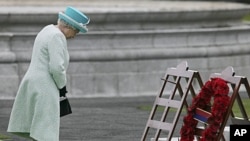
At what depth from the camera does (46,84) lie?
33.6ft

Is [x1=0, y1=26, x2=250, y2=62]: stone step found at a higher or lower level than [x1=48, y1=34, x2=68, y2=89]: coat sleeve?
lower

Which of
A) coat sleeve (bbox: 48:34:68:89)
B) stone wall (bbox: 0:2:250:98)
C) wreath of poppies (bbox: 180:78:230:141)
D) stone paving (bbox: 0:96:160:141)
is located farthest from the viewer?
stone wall (bbox: 0:2:250:98)

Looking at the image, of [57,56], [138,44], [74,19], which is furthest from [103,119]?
[57,56]

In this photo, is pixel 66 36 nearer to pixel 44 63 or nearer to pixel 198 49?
pixel 44 63

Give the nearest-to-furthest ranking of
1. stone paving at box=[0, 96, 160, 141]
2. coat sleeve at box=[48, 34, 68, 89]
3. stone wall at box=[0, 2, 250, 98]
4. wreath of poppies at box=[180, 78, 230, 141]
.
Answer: coat sleeve at box=[48, 34, 68, 89] < wreath of poppies at box=[180, 78, 230, 141] < stone paving at box=[0, 96, 160, 141] < stone wall at box=[0, 2, 250, 98]

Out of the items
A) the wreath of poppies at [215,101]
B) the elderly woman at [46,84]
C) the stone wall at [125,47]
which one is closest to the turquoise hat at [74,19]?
the elderly woman at [46,84]

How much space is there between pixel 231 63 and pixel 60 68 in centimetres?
1054

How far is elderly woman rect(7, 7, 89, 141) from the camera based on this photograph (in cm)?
1016

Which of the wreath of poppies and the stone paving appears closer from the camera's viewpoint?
the wreath of poppies

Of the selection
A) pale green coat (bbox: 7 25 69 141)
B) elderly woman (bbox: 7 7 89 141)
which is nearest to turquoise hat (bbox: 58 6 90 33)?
elderly woman (bbox: 7 7 89 141)

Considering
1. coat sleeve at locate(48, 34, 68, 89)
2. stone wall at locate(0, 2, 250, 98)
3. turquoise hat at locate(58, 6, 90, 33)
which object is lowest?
stone wall at locate(0, 2, 250, 98)

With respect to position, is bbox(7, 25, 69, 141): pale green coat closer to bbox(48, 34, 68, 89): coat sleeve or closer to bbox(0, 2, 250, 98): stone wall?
bbox(48, 34, 68, 89): coat sleeve

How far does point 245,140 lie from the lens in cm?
980

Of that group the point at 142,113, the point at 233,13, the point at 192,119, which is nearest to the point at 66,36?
the point at 192,119
